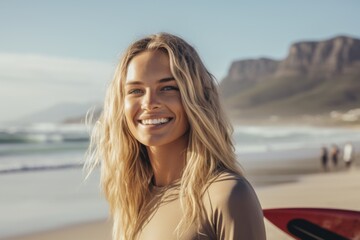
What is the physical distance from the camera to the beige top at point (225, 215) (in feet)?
5.11

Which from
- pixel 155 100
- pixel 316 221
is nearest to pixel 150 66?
pixel 155 100

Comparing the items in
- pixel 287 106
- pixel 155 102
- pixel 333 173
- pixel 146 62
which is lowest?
pixel 287 106

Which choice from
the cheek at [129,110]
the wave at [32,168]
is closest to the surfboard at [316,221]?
the cheek at [129,110]

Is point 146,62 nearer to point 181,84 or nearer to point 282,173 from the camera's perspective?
point 181,84

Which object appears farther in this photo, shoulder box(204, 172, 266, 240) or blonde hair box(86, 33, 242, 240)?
blonde hair box(86, 33, 242, 240)

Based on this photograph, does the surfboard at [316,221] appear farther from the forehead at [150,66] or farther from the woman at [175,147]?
the forehead at [150,66]

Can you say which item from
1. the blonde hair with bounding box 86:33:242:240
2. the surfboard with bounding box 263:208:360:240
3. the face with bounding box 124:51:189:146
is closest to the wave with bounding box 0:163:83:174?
the surfboard with bounding box 263:208:360:240

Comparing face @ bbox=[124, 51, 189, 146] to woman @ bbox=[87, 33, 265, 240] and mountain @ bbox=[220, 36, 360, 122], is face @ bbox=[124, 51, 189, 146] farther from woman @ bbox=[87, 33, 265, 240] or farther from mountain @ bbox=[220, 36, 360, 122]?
mountain @ bbox=[220, 36, 360, 122]

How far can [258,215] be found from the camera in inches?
62.1

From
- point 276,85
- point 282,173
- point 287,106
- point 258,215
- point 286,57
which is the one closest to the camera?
point 258,215

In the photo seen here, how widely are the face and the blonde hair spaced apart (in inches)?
1.5

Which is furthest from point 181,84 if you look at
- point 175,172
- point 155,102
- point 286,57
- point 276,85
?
point 286,57

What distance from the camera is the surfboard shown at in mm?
3693

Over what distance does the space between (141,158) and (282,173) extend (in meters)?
16.3
